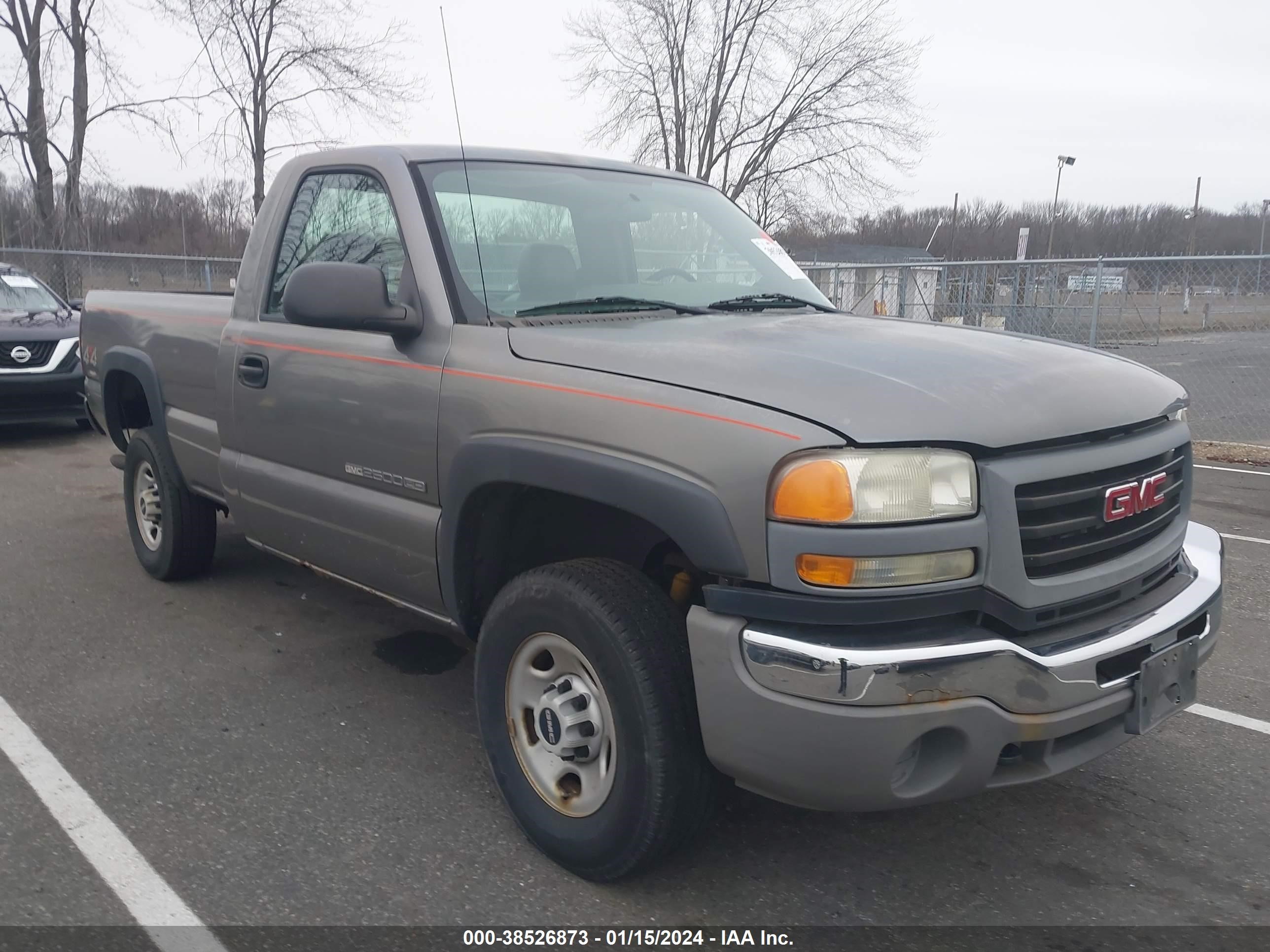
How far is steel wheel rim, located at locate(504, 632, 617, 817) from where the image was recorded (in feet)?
8.70

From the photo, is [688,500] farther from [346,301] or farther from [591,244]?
[591,244]

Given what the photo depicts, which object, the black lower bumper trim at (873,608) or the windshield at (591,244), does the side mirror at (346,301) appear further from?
the black lower bumper trim at (873,608)

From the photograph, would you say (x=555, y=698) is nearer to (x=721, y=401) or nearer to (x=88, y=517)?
(x=721, y=401)

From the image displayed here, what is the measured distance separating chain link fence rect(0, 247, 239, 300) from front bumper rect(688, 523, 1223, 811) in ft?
52.7

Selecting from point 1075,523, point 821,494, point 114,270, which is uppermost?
point 114,270

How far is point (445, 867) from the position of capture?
9.19ft

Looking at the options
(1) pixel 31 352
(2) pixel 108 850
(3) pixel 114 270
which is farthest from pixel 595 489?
(3) pixel 114 270

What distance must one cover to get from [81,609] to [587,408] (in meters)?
3.42

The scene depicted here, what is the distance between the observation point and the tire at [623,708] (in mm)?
2443

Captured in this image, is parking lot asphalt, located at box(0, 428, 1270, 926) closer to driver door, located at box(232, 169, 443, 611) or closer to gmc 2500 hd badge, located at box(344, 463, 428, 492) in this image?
driver door, located at box(232, 169, 443, 611)

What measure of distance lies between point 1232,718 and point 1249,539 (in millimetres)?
3189

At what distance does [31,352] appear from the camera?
9.28 meters

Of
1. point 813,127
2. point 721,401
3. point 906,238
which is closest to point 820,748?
point 721,401

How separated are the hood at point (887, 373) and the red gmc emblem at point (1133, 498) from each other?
159 millimetres
